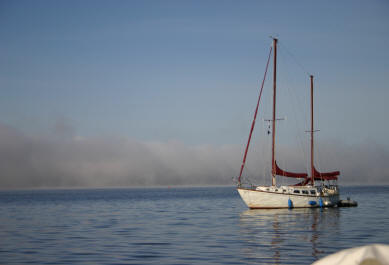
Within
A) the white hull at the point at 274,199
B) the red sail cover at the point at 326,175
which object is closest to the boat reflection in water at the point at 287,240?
the white hull at the point at 274,199

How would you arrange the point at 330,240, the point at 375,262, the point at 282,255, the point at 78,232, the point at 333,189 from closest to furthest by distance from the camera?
the point at 375,262 → the point at 282,255 → the point at 330,240 → the point at 78,232 → the point at 333,189

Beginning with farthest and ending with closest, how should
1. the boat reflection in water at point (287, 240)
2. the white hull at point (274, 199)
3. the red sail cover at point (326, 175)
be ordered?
the red sail cover at point (326, 175) → the white hull at point (274, 199) → the boat reflection in water at point (287, 240)

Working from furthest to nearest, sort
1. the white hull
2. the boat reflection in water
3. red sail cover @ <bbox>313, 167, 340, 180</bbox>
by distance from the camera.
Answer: red sail cover @ <bbox>313, 167, 340, 180</bbox>, the white hull, the boat reflection in water

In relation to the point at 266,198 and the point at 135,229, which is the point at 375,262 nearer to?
the point at 135,229

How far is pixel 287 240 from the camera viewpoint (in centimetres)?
3212

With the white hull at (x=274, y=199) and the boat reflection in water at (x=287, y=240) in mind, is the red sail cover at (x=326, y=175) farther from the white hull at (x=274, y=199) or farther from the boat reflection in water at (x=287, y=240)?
the boat reflection in water at (x=287, y=240)

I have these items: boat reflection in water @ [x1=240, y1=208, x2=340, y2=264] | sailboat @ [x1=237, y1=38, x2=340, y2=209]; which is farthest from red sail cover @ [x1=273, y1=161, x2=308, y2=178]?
boat reflection in water @ [x1=240, y1=208, x2=340, y2=264]

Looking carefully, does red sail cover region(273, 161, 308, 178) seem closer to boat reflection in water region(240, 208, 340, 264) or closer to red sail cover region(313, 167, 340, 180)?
red sail cover region(313, 167, 340, 180)

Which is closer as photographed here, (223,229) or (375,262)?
(375,262)

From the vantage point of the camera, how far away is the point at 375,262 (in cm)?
605

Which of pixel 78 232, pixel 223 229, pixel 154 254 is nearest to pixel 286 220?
pixel 223 229

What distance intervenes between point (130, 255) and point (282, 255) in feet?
28.7

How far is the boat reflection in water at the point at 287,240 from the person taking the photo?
24.7 metres

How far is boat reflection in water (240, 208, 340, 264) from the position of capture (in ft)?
80.9
